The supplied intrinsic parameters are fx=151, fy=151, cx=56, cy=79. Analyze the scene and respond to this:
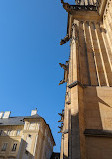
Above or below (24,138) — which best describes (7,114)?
above

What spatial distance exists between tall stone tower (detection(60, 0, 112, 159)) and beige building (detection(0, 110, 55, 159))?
827 inches

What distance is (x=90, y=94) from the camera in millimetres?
8250

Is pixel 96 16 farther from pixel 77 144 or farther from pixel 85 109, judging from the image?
pixel 77 144

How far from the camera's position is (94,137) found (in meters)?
6.43

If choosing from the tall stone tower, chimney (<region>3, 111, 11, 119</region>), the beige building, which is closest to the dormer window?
the beige building

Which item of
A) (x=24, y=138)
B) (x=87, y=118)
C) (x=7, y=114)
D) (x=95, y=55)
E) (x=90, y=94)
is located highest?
(x=7, y=114)

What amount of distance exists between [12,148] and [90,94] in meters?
29.1

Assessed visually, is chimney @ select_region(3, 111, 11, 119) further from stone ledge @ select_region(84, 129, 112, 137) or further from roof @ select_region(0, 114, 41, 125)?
stone ledge @ select_region(84, 129, 112, 137)

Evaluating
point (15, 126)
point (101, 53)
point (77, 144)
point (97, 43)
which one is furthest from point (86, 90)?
point (15, 126)

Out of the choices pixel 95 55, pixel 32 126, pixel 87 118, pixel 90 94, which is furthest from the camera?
pixel 32 126

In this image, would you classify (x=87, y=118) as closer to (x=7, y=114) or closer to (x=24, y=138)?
(x=24, y=138)

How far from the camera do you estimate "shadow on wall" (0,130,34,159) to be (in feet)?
92.1

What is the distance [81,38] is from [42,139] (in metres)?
26.5

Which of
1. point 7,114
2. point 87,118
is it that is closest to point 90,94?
point 87,118
